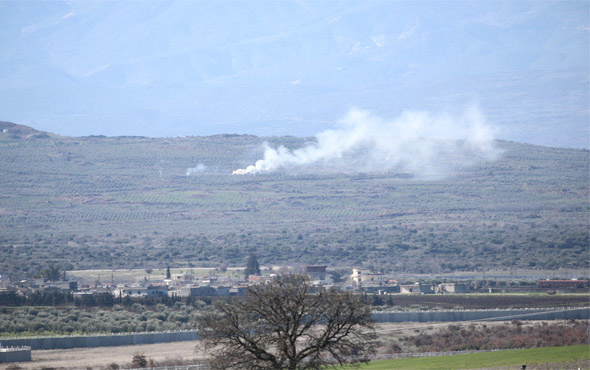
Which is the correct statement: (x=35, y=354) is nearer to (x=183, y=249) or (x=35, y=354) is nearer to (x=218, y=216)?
(x=183, y=249)

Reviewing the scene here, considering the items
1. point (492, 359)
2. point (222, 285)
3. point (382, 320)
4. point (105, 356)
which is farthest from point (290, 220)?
point (492, 359)

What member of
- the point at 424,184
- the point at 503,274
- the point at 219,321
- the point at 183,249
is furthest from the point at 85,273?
the point at 424,184

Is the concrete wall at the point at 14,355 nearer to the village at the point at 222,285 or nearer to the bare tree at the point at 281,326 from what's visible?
the bare tree at the point at 281,326

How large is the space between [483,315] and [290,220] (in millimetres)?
107792

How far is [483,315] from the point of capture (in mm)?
63938

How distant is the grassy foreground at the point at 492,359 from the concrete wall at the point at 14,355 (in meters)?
14.3

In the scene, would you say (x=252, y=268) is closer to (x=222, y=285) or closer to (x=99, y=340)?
(x=222, y=285)

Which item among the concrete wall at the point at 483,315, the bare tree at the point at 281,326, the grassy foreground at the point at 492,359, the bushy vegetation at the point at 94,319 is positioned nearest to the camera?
the bare tree at the point at 281,326

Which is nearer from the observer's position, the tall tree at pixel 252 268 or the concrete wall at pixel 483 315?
the concrete wall at pixel 483 315

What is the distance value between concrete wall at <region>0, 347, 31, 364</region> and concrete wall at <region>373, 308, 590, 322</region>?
2160 centimetres

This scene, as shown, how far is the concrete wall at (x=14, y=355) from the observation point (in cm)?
4591

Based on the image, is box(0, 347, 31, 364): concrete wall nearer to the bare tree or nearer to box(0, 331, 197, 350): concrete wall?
box(0, 331, 197, 350): concrete wall

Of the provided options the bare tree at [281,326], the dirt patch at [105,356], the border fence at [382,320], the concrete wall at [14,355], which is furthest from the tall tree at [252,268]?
the bare tree at [281,326]

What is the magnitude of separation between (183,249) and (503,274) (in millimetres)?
43823
